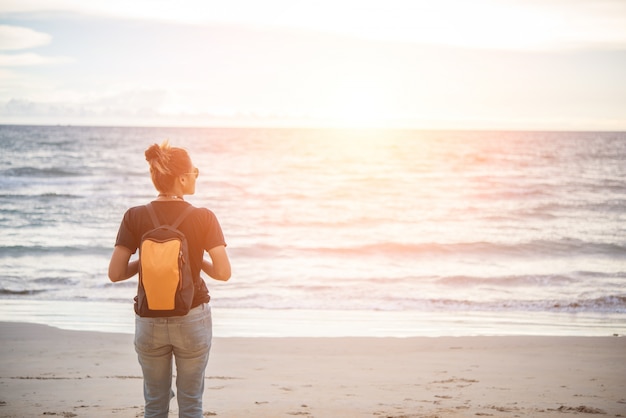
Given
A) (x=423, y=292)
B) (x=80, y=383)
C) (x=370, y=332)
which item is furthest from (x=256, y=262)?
(x=80, y=383)

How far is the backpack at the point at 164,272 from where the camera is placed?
10.6 feet

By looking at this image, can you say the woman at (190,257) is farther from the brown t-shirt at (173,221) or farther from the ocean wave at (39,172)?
the ocean wave at (39,172)

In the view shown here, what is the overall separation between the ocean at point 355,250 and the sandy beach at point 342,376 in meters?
0.98

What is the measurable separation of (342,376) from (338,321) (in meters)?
3.30

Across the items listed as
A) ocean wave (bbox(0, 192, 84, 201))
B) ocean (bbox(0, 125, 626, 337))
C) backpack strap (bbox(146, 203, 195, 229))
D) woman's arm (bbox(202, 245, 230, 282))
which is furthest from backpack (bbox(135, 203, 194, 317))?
ocean wave (bbox(0, 192, 84, 201))

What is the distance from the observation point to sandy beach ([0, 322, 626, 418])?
17.7ft

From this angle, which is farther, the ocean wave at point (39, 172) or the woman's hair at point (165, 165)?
the ocean wave at point (39, 172)

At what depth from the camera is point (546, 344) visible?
801 centimetres

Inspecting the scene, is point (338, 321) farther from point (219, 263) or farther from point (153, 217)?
point (153, 217)

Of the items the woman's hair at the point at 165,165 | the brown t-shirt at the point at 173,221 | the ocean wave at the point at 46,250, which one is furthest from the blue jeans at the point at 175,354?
the ocean wave at the point at 46,250

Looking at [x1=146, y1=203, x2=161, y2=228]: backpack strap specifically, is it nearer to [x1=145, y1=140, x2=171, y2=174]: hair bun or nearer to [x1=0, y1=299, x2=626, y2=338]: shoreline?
[x1=145, y1=140, x2=171, y2=174]: hair bun

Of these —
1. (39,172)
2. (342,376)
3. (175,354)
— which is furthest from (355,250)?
(39,172)

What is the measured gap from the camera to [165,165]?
130 inches

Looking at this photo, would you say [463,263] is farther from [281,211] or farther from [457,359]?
[281,211]
